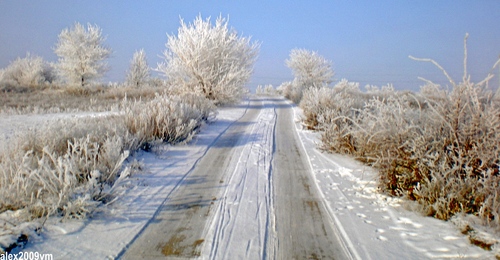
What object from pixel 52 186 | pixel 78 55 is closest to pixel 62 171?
pixel 52 186

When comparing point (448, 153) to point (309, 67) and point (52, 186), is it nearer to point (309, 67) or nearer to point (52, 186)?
point (52, 186)

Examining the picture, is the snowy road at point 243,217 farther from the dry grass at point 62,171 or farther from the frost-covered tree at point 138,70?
the frost-covered tree at point 138,70

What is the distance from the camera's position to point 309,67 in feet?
124

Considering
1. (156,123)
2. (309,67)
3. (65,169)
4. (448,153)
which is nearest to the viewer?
(65,169)

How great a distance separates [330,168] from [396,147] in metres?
1.64

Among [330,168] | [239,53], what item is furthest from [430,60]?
[239,53]

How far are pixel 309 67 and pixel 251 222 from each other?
119ft

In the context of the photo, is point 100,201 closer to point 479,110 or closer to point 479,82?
point 479,110

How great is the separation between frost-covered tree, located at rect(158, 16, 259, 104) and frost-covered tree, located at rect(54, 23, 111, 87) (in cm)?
1842

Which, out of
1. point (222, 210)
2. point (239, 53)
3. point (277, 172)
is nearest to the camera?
point (222, 210)

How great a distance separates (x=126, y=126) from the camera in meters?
6.39

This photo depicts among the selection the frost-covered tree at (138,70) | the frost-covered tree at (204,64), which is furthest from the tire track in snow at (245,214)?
the frost-covered tree at (138,70)

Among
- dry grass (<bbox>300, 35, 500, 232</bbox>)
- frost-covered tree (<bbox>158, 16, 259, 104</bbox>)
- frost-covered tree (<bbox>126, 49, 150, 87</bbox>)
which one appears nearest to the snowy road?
dry grass (<bbox>300, 35, 500, 232</bbox>)

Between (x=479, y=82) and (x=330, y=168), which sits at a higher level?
(x=479, y=82)
